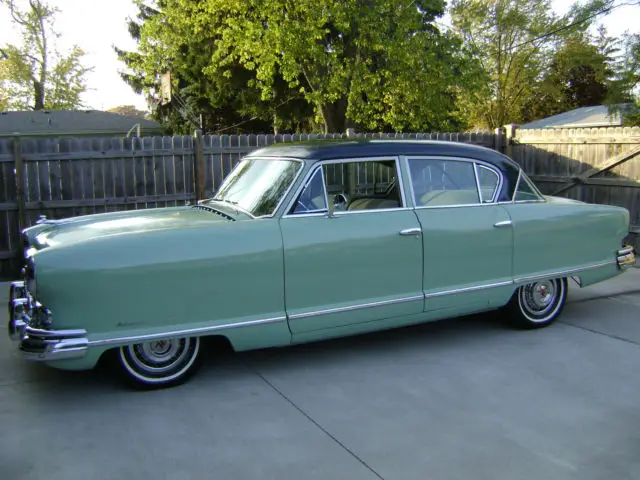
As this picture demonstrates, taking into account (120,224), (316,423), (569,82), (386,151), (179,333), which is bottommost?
(316,423)

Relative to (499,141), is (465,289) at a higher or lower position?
lower

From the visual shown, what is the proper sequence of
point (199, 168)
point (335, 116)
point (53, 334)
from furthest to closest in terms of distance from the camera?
point (335, 116)
point (199, 168)
point (53, 334)

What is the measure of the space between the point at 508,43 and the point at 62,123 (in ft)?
77.6

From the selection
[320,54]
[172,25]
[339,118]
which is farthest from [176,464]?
[172,25]

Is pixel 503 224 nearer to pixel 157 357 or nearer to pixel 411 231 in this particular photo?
pixel 411 231

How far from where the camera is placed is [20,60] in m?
40.7

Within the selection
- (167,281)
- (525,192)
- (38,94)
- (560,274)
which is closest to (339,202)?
(167,281)

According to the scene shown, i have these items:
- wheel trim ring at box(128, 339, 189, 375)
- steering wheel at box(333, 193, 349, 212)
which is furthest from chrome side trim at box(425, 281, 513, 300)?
wheel trim ring at box(128, 339, 189, 375)

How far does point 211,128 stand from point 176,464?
77.6ft

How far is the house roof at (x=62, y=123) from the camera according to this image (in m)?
21.7

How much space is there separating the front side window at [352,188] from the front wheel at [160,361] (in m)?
1.26

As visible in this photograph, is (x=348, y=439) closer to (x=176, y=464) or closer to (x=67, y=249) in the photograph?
(x=176, y=464)

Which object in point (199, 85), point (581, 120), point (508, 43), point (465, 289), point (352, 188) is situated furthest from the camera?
point (508, 43)

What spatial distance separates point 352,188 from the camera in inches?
207
